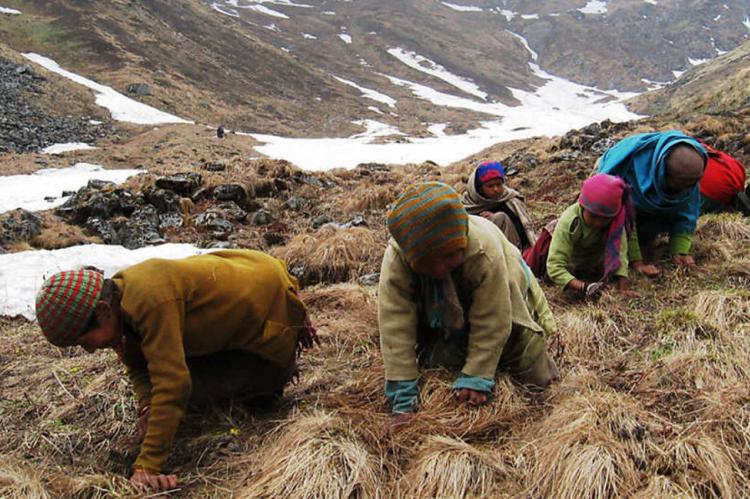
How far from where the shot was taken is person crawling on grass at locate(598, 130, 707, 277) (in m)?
4.23

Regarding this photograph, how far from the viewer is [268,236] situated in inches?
333

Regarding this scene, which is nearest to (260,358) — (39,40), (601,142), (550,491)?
(550,491)

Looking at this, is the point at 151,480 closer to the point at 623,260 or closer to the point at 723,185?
the point at 623,260

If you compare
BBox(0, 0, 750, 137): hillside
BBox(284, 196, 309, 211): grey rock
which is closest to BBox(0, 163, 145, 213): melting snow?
BBox(284, 196, 309, 211): grey rock

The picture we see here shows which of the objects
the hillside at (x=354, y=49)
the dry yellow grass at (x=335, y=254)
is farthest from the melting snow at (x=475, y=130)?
the dry yellow grass at (x=335, y=254)

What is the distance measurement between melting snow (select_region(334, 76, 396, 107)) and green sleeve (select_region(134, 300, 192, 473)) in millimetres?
63253

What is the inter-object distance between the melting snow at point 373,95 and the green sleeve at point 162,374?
63.3m

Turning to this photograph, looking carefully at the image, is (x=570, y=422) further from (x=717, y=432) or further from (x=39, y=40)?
(x=39, y=40)

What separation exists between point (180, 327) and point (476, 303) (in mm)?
1500

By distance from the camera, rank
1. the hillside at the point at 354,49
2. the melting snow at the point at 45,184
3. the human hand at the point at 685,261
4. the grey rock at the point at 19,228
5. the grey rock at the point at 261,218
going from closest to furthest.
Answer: the human hand at the point at 685,261 < the grey rock at the point at 19,228 < the grey rock at the point at 261,218 < the melting snow at the point at 45,184 < the hillside at the point at 354,49

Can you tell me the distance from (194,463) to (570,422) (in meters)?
1.97

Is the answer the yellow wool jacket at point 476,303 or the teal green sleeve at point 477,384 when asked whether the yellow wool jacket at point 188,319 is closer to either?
the yellow wool jacket at point 476,303

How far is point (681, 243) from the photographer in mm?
4707

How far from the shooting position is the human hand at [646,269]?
14.8 feet
